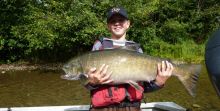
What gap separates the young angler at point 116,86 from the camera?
13.6 ft

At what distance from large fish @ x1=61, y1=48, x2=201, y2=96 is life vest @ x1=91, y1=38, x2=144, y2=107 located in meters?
0.11

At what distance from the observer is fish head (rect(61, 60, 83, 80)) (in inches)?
166

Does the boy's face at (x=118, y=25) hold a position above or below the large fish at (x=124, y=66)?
above

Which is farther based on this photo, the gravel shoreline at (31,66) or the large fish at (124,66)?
the gravel shoreline at (31,66)

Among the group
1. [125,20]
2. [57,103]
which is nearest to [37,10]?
[57,103]

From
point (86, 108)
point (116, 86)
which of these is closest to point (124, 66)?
point (116, 86)

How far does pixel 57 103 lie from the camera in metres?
11.7

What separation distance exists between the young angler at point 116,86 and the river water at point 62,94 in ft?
19.0

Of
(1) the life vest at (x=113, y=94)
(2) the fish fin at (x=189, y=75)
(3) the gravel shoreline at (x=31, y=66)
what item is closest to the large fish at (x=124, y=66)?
(2) the fish fin at (x=189, y=75)

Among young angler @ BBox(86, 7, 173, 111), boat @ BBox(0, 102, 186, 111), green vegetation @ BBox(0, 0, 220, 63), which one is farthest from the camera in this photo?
green vegetation @ BBox(0, 0, 220, 63)

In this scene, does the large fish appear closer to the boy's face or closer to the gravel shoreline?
the boy's face

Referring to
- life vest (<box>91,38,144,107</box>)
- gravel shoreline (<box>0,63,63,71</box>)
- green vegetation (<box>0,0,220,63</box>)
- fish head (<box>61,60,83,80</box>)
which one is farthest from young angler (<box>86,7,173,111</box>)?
gravel shoreline (<box>0,63,63,71</box>)

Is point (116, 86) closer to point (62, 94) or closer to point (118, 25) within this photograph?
point (118, 25)

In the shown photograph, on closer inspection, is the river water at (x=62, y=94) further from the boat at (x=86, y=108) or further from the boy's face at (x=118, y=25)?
the boy's face at (x=118, y=25)
